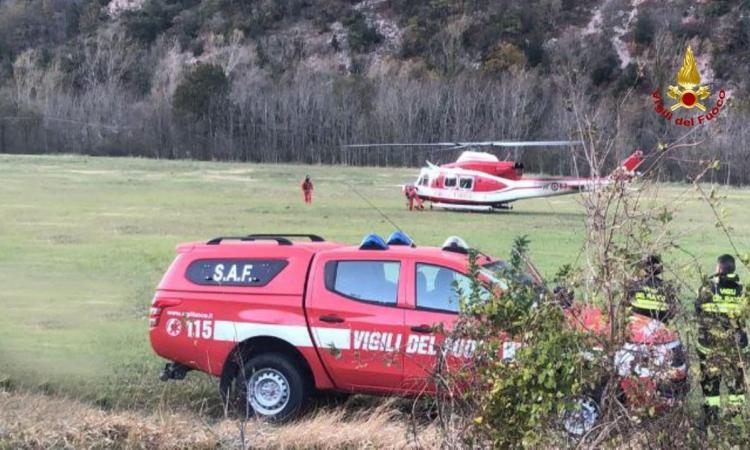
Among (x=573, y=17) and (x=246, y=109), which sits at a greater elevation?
(x=573, y=17)

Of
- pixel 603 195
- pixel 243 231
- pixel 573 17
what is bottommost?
pixel 243 231

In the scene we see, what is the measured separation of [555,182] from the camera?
116 feet

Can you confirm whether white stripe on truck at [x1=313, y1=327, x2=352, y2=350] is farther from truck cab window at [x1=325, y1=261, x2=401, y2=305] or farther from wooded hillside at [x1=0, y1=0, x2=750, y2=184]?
wooded hillside at [x1=0, y1=0, x2=750, y2=184]

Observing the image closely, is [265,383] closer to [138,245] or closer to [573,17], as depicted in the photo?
[138,245]

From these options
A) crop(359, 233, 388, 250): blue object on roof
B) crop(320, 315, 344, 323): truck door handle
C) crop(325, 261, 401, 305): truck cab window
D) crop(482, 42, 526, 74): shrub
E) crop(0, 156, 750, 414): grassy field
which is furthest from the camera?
crop(482, 42, 526, 74): shrub

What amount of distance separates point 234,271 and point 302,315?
2.75 ft

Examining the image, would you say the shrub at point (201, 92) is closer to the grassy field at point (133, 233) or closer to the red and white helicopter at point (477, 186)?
the grassy field at point (133, 233)

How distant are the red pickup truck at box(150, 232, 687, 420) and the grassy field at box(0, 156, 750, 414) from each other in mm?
1030

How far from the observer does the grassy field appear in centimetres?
1097

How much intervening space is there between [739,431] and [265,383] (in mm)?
4721

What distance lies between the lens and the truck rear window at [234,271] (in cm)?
891

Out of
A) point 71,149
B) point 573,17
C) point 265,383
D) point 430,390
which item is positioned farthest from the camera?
point 573,17

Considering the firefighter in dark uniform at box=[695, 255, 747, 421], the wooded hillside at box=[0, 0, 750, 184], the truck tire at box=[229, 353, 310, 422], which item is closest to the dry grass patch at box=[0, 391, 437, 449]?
the truck tire at box=[229, 353, 310, 422]

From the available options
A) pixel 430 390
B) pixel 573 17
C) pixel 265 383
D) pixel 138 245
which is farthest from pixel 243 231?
pixel 573 17
